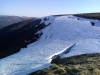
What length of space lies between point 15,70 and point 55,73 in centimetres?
640

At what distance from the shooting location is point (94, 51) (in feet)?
99.9

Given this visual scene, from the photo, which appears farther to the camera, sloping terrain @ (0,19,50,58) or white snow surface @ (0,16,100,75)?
sloping terrain @ (0,19,50,58)

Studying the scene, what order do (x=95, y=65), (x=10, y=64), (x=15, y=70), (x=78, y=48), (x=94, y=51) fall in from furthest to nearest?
1. (x=78, y=48)
2. (x=94, y=51)
3. (x=10, y=64)
4. (x=15, y=70)
5. (x=95, y=65)

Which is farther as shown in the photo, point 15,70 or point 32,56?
point 32,56

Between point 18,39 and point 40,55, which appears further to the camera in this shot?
point 18,39

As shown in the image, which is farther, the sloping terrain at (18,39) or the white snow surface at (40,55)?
the sloping terrain at (18,39)

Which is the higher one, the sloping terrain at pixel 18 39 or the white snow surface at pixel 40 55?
the white snow surface at pixel 40 55

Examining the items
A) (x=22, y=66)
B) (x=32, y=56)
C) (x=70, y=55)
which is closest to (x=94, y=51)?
(x=70, y=55)

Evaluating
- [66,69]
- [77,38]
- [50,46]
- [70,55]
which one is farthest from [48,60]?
[77,38]

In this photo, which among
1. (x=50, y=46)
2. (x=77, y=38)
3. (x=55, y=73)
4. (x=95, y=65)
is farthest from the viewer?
(x=77, y=38)

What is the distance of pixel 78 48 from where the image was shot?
109 ft

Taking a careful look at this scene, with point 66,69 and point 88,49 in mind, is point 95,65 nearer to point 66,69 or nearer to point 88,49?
point 66,69

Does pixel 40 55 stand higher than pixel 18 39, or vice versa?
pixel 40 55

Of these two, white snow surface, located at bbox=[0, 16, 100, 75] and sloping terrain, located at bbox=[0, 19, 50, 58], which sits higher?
white snow surface, located at bbox=[0, 16, 100, 75]
